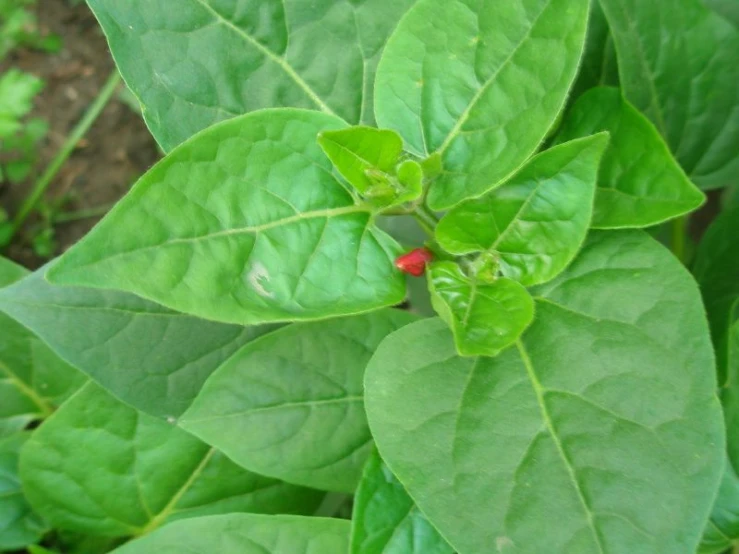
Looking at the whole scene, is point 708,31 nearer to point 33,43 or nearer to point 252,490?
point 252,490

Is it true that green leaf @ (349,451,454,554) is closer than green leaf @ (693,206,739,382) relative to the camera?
Yes

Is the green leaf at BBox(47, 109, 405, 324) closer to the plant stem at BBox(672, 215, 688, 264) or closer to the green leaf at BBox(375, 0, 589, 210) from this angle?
the green leaf at BBox(375, 0, 589, 210)

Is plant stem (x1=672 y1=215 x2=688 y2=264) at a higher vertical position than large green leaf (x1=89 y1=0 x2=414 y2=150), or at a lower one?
lower

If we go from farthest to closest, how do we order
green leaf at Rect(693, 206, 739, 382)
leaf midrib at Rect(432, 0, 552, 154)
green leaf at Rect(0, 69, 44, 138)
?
green leaf at Rect(0, 69, 44, 138)
green leaf at Rect(693, 206, 739, 382)
leaf midrib at Rect(432, 0, 552, 154)

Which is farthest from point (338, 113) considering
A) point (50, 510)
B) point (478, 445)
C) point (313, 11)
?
point (50, 510)

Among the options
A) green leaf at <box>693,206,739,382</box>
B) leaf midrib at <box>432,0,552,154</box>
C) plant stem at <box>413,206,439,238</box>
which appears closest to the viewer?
leaf midrib at <box>432,0,552,154</box>

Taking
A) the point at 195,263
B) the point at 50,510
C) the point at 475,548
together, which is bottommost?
the point at 50,510

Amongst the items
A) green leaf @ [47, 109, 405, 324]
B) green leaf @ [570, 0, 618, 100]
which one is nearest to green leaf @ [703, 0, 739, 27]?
green leaf @ [570, 0, 618, 100]
